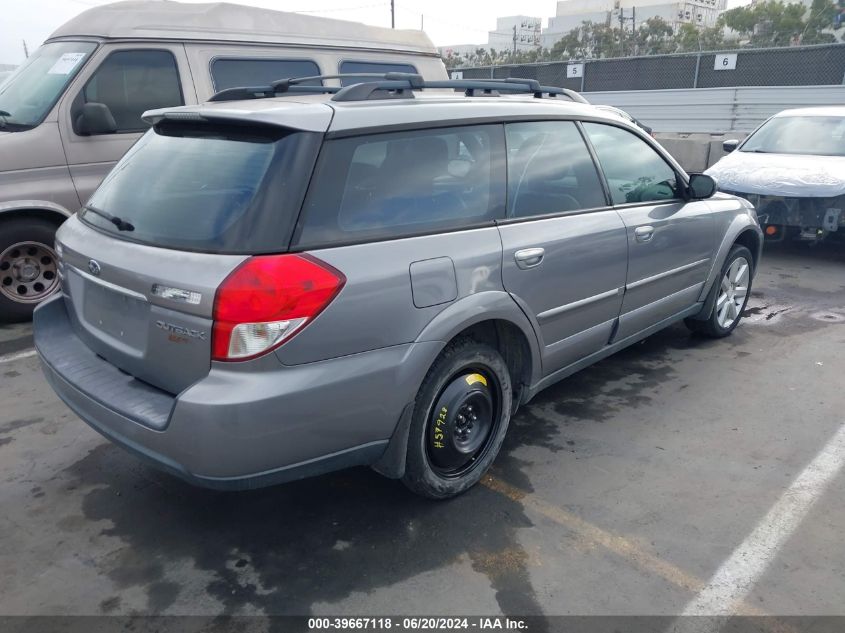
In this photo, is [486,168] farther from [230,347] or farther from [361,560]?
[361,560]

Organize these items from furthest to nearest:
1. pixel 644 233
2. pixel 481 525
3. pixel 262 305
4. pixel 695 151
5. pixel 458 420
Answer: pixel 695 151
pixel 644 233
pixel 458 420
pixel 481 525
pixel 262 305

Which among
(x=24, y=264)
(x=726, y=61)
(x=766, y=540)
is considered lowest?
(x=766, y=540)

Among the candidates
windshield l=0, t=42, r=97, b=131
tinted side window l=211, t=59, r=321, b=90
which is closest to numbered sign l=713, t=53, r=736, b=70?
tinted side window l=211, t=59, r=321, b=90

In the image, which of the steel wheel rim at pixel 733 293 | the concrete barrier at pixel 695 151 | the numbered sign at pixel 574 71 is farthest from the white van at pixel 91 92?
the numbered sign at pixel 574 71

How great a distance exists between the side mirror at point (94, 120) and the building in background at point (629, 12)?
348ft

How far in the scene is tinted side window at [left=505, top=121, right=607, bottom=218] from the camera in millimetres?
3238

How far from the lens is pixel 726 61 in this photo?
61.7ft

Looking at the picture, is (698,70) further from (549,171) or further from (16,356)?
(16,356)

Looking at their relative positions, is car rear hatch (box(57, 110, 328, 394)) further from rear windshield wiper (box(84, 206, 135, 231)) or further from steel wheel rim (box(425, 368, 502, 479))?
steel wheel rim (box(425, 368, 502, 479))

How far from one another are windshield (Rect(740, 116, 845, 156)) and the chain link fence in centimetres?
1036

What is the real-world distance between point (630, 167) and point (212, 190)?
2.52 metres

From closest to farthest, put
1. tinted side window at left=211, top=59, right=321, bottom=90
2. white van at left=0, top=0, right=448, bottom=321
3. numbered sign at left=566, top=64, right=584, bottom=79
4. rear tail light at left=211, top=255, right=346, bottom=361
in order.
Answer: rear tail light at left=211, top=255, right=346, bottom=361, white van at left=0, top=0, right=448, bottom=321, tinted side window at left=211, top=59, right=321, bottom=90, numbered sign at left=566, top=64, right=584, bottom=79

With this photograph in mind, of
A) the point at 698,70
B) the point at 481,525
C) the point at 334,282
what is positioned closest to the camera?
the point at 334,282

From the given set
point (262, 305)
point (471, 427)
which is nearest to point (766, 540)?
point (471, 427)
